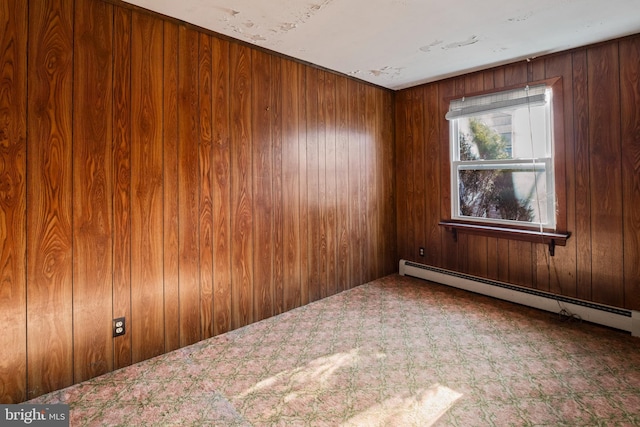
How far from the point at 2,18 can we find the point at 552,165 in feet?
13.0

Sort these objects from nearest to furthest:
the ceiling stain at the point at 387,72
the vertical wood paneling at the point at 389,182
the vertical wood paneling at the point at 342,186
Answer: the ceiling stain at the point at 387,72 < the vertical wood paneling at the point at 342,186 < the vertical wood paneling at the point at 389,182

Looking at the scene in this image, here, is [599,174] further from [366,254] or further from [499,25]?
[366,254]

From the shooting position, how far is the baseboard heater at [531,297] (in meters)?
2.72

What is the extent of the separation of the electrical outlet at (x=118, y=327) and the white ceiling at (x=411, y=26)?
6.49 ft

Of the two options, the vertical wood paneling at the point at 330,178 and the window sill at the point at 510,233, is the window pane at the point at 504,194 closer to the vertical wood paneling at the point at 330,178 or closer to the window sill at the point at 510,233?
the window sill at the point at 510,233

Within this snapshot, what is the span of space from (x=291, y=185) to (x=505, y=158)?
2.11 metres

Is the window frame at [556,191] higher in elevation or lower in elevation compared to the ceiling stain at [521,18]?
lower

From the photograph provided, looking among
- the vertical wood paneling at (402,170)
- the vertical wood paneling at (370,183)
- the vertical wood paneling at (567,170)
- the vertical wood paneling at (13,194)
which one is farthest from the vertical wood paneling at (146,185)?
the vertical wood paneling at (567,170)

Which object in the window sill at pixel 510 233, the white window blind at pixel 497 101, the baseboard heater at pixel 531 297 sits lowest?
the baseboard heater at pixel 531 297

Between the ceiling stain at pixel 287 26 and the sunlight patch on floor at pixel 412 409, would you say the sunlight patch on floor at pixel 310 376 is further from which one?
the ceiling stain at pixel 287 26

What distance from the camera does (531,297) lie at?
3217mm

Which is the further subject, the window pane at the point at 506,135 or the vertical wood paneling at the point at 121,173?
the window pane at the point at 506,135

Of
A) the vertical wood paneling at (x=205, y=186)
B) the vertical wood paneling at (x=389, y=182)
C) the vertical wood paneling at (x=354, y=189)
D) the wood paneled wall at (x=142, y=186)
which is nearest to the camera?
the wood paneled wall at (x=142, y=186)

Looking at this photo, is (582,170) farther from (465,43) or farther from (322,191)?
(322,191)
